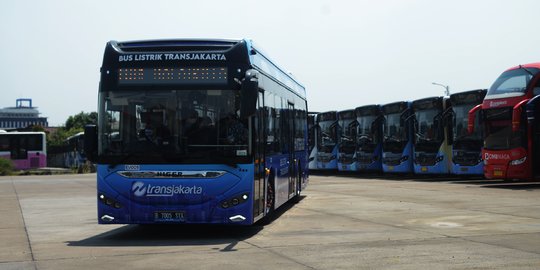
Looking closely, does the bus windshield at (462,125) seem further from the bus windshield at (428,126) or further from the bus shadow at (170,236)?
the bus shadow at (170,236)

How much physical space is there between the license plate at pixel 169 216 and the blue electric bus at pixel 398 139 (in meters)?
22.2

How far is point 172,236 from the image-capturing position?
12820 mm

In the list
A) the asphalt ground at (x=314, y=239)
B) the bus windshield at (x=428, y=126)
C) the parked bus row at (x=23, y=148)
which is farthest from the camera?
the parked bus row at (x=23, y=148)

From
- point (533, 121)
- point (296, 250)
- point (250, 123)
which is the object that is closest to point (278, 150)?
point (250, 123)

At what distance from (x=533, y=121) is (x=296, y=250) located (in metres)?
14.7

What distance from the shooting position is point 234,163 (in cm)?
1160

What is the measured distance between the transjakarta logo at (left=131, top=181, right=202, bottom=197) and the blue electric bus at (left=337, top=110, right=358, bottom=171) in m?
25.7

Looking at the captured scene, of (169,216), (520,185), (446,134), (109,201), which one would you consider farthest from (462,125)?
(109,201)

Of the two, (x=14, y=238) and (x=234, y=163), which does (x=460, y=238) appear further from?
(x=14, y=238)

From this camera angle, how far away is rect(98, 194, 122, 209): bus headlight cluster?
38.6 feet

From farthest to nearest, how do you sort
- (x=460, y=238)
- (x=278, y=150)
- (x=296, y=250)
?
(x=278, y=150) < (x=460, y=238) < (x=296, y=250)

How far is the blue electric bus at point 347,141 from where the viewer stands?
37188 millimetres

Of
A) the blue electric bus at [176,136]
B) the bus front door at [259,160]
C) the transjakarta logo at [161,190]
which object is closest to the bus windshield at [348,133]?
the bus front door at [259,160]

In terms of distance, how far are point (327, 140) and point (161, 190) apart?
29.1 meters
